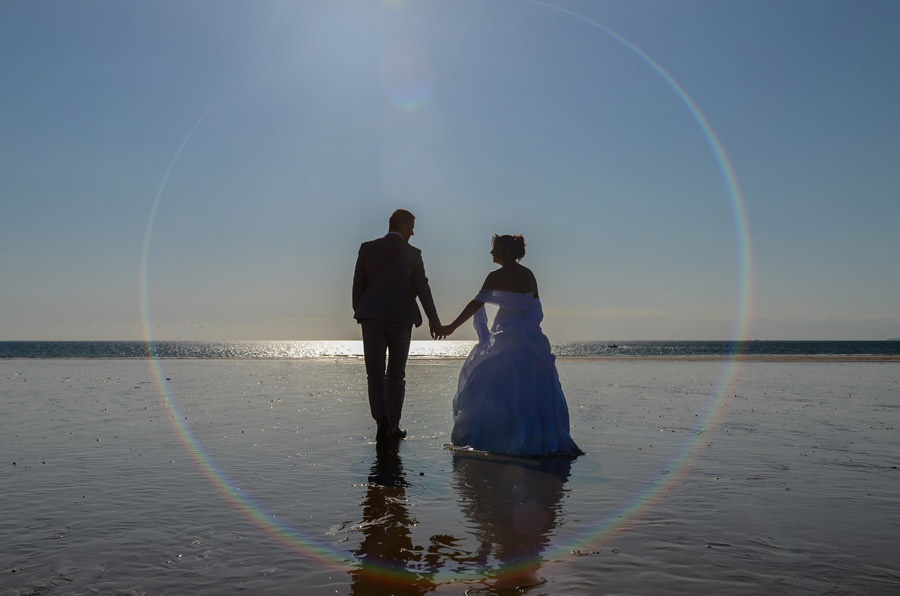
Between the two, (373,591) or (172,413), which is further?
(172,413)

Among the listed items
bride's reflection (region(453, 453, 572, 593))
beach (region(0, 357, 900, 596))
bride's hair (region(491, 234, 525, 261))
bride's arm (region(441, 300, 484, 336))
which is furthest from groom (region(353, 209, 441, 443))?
bride's reflection (region(453, 453, 572, 593))

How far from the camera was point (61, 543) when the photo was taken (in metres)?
4.19

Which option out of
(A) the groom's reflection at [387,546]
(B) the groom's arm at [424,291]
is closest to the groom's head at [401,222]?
(B) the groom's arm at [424,291]

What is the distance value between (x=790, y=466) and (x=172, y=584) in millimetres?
6206

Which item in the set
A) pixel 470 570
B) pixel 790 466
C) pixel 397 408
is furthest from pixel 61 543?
pixel 790 466

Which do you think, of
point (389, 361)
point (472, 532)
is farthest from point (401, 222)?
point (472, 532)

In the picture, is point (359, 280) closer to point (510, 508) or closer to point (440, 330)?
point (440, 330)

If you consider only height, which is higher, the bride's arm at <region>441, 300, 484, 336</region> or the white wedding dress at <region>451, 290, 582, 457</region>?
the bride's arm at <region>441, 300, 484, 336</region>

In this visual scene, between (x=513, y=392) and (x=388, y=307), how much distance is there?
1.94 m

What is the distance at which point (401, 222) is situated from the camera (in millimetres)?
8906

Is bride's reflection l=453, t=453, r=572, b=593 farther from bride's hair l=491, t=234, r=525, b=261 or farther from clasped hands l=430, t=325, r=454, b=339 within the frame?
bride's hair l=491, t=234, r=525, b=261

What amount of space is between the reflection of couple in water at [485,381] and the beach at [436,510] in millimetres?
90

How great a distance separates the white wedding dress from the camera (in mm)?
7855

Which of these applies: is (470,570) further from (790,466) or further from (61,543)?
(790,466)
